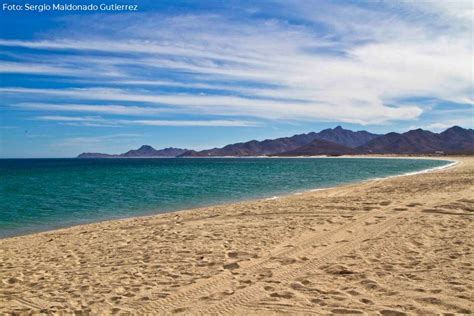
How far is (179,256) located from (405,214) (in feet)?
25.8

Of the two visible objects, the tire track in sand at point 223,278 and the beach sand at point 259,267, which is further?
the tire track in sand at point 223,278

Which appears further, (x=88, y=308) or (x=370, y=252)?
(x=370, y=252)

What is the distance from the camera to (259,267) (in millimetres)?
7426

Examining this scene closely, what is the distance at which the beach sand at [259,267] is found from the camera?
570 centimetres

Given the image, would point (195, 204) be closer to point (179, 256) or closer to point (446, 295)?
point (179, 256)

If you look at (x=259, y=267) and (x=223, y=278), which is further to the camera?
(x=259, y=267)

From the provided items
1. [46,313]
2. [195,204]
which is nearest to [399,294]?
[46,313]

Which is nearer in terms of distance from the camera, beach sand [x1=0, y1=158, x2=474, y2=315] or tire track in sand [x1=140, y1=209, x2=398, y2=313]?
beach sand [x1=0, y1=158, x2=474, y2=315]

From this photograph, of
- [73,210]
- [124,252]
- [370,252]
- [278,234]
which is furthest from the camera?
[73,210]

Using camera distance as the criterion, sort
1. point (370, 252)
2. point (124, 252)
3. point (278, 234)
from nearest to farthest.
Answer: point (370, 252), point (124, 252), point (278, 234)

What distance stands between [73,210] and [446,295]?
20.0m

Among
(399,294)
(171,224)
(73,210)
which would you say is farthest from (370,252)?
(73,210)

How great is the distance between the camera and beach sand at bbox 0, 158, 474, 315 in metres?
5.70

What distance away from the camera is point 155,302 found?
5945 mm
